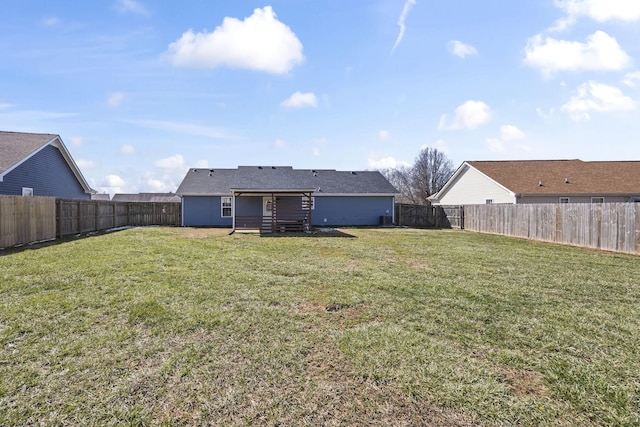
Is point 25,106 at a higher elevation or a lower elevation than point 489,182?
higher

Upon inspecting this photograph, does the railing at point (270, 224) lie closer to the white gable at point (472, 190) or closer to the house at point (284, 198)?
the house at point (284, 198)

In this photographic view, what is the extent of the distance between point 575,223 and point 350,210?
41.0 ft

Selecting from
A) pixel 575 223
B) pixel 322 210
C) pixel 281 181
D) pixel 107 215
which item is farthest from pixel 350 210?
pixel 107 215

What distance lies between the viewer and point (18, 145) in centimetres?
1471

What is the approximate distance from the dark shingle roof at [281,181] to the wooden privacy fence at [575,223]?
7.61m

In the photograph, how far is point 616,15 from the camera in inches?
342

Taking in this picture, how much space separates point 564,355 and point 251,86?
14.9 meters

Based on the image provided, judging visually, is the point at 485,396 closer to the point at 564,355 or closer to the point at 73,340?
the point at 564,355

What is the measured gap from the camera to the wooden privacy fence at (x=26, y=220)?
973cm

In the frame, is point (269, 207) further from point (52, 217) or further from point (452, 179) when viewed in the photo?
point (452, 179)

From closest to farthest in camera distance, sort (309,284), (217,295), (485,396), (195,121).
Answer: (485,396) → (217,295) → (309,284) → (195,121)

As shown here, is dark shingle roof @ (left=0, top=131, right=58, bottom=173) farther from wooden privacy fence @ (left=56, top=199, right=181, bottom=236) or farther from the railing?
the railing

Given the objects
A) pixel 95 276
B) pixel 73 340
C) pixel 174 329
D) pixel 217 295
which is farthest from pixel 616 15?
pixel 95 276

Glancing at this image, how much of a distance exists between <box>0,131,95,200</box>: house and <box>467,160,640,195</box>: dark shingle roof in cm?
2494
